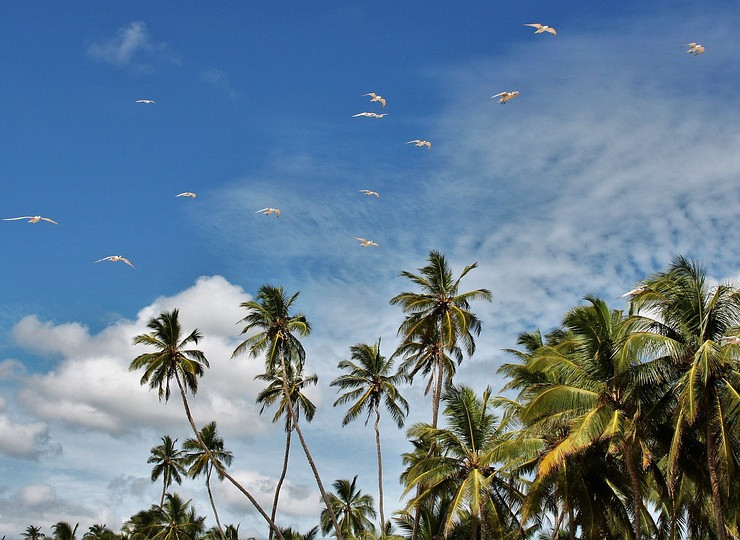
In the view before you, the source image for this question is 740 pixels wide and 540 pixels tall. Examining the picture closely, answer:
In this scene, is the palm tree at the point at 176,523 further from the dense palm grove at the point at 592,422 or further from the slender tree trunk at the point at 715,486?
the slender tree trunk at the point at 715,486

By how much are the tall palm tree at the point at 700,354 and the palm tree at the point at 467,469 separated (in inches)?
324

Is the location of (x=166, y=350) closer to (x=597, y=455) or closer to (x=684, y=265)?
(x=597, y=455)

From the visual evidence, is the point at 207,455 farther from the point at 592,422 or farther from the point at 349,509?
the point at 592,422

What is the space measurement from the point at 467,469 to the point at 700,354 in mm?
13042

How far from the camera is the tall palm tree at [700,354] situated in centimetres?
2025

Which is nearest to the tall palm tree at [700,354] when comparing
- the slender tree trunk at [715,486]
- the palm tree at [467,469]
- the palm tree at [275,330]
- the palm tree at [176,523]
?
the slender tree trunk at [715,486]

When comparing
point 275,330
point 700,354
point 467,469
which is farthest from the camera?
point 275,330

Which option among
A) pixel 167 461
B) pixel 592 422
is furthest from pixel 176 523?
pixel 592 422

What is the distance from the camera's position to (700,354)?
20.4 metres

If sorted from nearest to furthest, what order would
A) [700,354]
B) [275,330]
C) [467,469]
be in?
[700,354] < [467,469] < [275,330]

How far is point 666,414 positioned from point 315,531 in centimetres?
4009

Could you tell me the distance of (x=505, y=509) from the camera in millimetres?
31156

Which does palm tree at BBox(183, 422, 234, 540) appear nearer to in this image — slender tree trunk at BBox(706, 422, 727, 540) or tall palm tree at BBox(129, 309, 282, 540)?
tall palm tree at BBox(129, 309, 282, 540)

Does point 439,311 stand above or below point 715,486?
above
